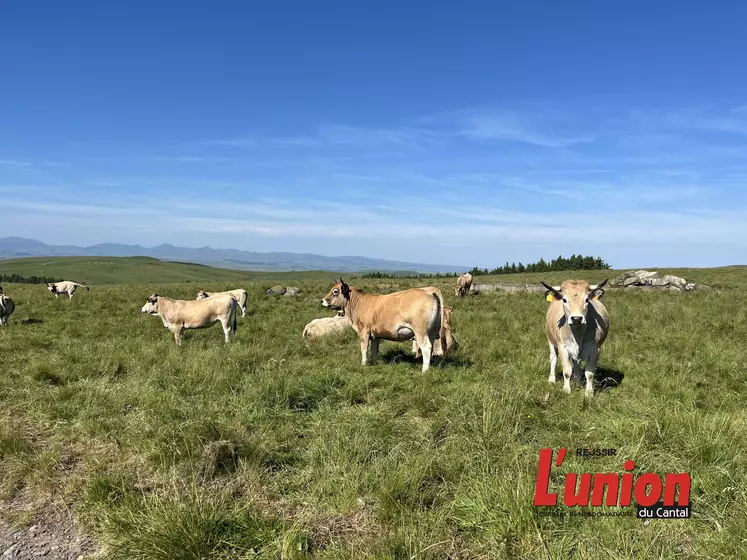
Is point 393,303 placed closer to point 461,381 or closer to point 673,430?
point 461,381

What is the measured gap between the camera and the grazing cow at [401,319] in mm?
9742

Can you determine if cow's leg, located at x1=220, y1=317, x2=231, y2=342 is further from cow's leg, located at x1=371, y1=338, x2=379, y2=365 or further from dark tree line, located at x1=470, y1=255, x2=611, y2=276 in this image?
dark tree line, located at x1=470, y1=255, x2=611, y2=276

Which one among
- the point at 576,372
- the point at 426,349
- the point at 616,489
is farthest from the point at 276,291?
the point at 616,489

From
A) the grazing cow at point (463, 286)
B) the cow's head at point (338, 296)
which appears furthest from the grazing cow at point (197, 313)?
the grazing cow at point (463, 286)

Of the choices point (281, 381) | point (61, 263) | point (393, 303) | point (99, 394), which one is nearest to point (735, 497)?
point (281, 381)

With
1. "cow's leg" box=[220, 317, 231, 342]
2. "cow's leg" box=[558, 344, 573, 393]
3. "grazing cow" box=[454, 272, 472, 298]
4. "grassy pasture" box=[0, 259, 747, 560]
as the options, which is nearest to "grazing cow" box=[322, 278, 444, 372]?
"grassy pasture" box=[0, 259, 747, 560]

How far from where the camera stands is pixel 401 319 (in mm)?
10000

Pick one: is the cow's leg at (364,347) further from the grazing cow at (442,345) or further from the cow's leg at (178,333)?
the cow's leg at (178,333)

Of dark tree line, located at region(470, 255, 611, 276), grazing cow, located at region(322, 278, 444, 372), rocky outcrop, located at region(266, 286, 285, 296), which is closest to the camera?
grazing cow, located at region(322, 278, 444, 372)

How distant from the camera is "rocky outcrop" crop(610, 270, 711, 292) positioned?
2709 centimetres

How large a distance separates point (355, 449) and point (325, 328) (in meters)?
9.74

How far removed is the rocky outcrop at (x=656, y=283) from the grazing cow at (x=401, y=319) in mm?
23021

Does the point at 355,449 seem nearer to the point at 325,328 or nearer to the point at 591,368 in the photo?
the point at 591,368

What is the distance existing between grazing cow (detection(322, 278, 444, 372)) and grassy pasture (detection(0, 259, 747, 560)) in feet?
2.28
